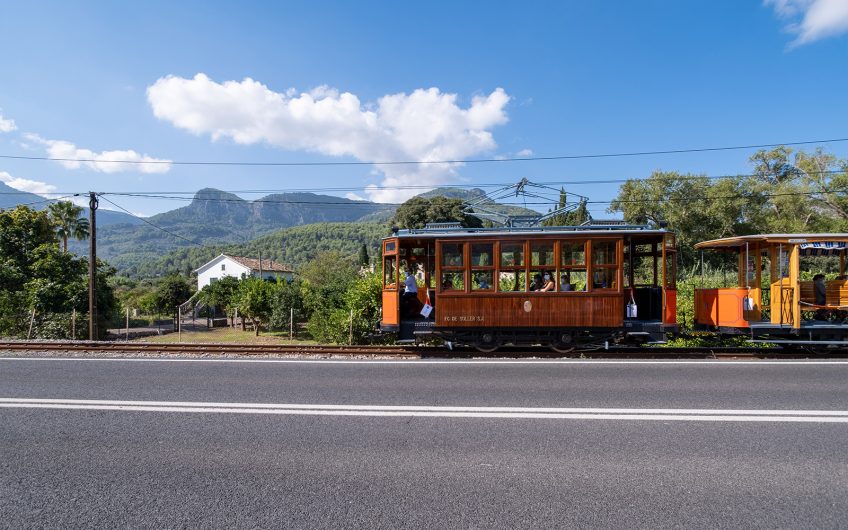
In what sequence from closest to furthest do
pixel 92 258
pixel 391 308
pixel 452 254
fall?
pixel 452 254
pixel 391 308
pixel 92 258

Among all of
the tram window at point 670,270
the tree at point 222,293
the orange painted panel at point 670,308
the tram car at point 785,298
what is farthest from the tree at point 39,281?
the tram car at point 785,298

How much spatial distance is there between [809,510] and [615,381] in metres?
4.14

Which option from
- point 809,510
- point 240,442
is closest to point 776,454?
point 809,510

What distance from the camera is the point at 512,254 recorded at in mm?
10375

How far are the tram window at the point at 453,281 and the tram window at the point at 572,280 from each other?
2144 millimetres

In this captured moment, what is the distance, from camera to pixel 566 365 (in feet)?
29.7

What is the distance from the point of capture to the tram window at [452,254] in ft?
34.6

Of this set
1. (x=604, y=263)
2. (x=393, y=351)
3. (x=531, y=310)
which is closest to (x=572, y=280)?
(x=604, y=263)

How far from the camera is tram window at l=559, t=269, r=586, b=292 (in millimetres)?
10312

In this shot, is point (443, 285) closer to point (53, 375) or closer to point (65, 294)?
point (53, 375)

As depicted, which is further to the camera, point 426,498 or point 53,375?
point 53,375

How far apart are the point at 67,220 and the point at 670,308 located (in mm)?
53095

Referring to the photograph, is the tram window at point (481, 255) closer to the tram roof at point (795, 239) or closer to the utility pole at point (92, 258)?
the tram roof at point (795, 239)

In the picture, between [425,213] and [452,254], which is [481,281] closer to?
[452,254]
